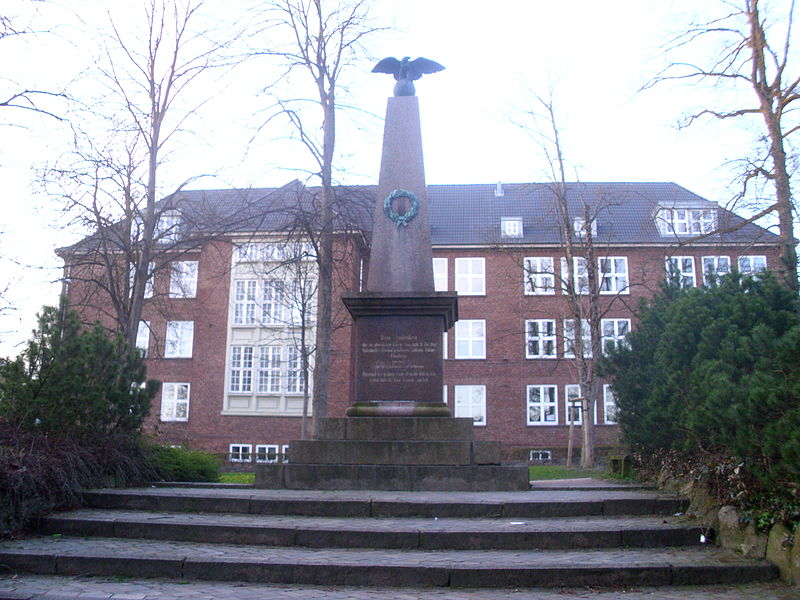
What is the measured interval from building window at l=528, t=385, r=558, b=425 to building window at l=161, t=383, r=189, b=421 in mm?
16072

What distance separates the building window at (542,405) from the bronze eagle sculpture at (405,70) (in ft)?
78.4

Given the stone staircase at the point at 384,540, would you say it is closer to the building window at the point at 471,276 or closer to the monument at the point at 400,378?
the monument at the point at 400,378

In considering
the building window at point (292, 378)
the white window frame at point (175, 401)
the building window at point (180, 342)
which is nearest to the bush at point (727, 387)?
the building window at point (292, 378)

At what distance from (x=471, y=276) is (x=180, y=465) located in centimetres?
2579

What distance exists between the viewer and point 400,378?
1013 centimetres

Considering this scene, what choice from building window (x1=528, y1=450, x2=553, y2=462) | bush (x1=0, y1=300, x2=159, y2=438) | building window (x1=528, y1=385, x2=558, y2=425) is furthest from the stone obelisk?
building window (x1=528, y1=385, x2=558, y2=425)

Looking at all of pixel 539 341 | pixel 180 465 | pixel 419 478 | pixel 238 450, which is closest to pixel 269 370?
pixel 238 450

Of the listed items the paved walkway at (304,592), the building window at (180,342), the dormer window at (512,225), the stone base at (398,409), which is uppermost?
the dormer window at (512,225)

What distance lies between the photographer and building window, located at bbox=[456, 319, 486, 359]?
1356 inches

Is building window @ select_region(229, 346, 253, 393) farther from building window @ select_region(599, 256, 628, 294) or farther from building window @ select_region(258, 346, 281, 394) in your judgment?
building window @ select_region(599, 256, 628, 294)

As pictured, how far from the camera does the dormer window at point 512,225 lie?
3647 centimetres

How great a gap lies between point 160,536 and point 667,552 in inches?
189

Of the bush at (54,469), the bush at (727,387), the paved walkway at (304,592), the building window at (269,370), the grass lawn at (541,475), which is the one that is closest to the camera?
the paved walkway at (304,592)

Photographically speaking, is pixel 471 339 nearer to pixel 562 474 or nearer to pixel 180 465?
pixel 562 474
